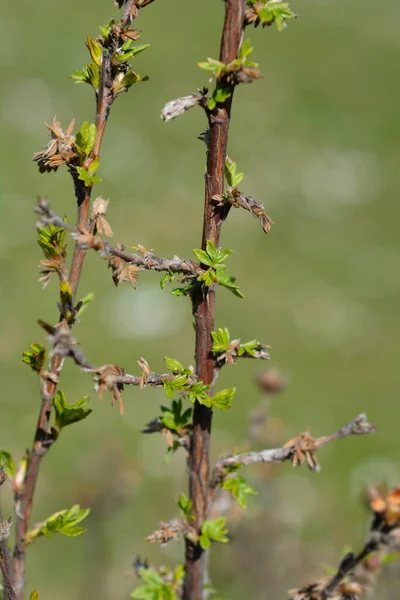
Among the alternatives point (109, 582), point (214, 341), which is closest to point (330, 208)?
point (109, 582)

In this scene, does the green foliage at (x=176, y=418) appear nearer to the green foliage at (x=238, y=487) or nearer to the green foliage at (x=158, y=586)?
the green foliage at (x=238, y=487)

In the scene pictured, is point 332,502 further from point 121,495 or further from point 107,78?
point 107,78

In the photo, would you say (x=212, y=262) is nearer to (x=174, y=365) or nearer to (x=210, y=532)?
(x=174, y=365)

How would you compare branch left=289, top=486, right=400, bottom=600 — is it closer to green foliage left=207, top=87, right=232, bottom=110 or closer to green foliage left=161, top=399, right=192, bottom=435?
green foliage left=161, top=399, right=192, bottom=435

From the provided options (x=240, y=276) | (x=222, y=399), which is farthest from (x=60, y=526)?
(x=240, y=276)

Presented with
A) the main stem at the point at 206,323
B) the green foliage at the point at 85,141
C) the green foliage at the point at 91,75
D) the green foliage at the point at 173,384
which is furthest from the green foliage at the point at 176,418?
the green foliage at the point at 91,75
